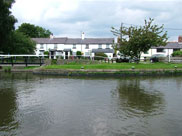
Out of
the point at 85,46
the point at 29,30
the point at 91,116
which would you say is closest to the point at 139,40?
the point at 91,116

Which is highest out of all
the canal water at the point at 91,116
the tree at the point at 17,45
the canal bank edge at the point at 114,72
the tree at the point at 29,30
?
the tree at the point at 29,30

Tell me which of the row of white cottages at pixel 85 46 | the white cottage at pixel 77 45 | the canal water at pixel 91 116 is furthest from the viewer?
the white cottage at pixel 77 45

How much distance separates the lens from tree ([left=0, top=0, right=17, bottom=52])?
108 ft

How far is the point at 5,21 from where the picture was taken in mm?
33312

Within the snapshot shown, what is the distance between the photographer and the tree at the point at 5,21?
32938 mm

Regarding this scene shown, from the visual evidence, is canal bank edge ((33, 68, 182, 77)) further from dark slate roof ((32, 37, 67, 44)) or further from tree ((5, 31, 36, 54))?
dark slate roof ((32, 37, 67, 44))

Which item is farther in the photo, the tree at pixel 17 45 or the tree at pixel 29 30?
the tree at pixel 29 30

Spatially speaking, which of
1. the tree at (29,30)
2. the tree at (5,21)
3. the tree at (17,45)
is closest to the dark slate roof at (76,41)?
the tree at (29,30)

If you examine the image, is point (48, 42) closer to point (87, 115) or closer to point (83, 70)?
point (83, 70)

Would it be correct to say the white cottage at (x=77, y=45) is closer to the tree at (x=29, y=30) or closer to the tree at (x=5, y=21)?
the tree at (x=29, y=30)

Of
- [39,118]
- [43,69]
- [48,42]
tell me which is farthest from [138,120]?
[48,42]

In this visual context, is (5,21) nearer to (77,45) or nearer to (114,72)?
(114,72)

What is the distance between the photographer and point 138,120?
6.94 meters

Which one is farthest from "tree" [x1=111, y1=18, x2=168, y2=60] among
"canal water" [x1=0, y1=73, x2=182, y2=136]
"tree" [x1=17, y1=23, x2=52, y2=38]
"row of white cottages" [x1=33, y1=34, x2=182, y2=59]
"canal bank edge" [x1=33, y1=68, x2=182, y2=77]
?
"tree" [x1=17, y1=23, x2=52, y2=38]
